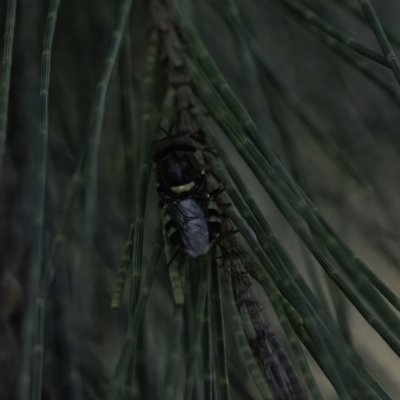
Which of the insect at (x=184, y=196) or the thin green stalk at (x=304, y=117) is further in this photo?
the thin green stalk at (x=304, y=117)

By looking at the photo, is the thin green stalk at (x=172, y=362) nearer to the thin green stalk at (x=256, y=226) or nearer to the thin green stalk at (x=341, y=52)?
the thin green stalk at (x=256, y=226)

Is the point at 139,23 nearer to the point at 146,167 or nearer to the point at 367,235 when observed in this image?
the point at 146,167

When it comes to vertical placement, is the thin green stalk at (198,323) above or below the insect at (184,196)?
below

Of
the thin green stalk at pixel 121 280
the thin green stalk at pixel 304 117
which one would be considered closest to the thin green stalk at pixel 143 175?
the thin green stalk at pixel 121 280

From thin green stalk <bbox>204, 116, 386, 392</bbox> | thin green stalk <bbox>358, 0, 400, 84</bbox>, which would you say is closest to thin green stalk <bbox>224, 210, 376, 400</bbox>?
thin green stalk <bbox>204, 116, 386, 392</bbox>

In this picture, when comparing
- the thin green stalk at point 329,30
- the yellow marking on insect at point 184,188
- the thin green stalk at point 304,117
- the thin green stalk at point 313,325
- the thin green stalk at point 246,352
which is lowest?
the thin green stalk at point 246,352
